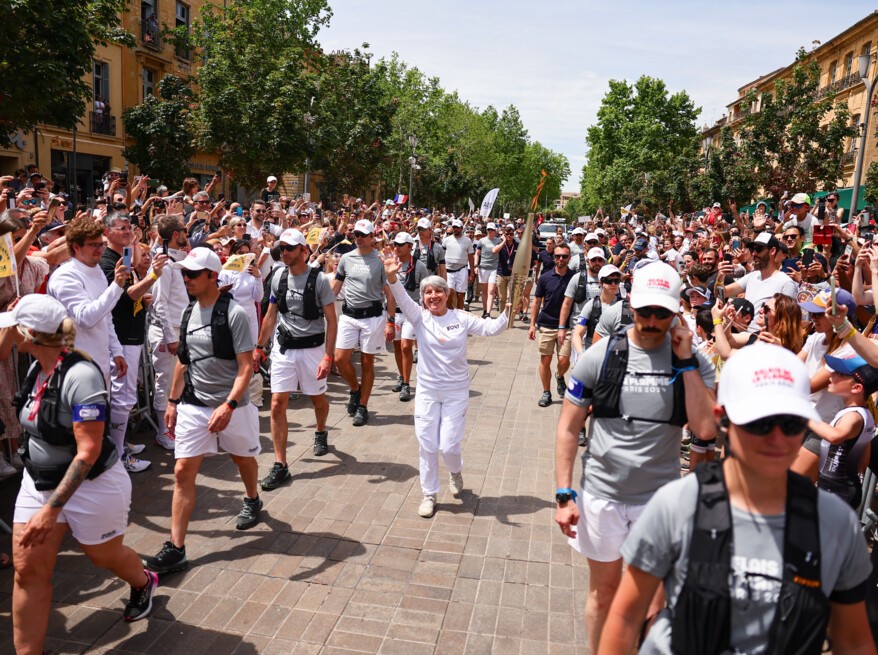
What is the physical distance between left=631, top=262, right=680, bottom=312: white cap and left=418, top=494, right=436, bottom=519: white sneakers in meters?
3.02

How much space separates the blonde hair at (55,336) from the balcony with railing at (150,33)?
32196mm

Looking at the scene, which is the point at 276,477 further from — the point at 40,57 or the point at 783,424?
the point at 40,57

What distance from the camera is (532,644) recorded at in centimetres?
392

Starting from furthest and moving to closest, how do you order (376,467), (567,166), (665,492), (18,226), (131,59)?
1. (567,166)
2. (131,59)
3. (376,467)
4. (18,226)
5. (665,492)

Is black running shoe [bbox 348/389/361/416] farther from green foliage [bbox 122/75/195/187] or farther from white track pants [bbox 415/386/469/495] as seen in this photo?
green foliage [bbox 122/75/195/187]

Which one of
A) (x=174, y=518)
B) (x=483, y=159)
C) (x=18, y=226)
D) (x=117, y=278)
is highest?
(x=483, y=159)

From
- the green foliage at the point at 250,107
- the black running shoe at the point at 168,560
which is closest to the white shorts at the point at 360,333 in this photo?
the black running shoe at the point at 168,560

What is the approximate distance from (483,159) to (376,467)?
57.3 meters

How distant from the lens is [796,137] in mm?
22094

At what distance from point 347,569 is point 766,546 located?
3324 millimetres

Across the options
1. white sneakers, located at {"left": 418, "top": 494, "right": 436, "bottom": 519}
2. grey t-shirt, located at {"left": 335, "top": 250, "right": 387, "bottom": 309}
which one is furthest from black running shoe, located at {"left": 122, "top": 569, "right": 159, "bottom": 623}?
grey t-shirt, located at {"left": 335, "top": 250, "right": 387, "bottom": 309}

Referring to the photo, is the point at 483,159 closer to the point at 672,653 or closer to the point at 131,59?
the point at 131,59

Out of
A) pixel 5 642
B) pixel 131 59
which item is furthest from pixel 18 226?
pixel 131 59

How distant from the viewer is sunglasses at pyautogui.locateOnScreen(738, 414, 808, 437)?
6.24 feet
